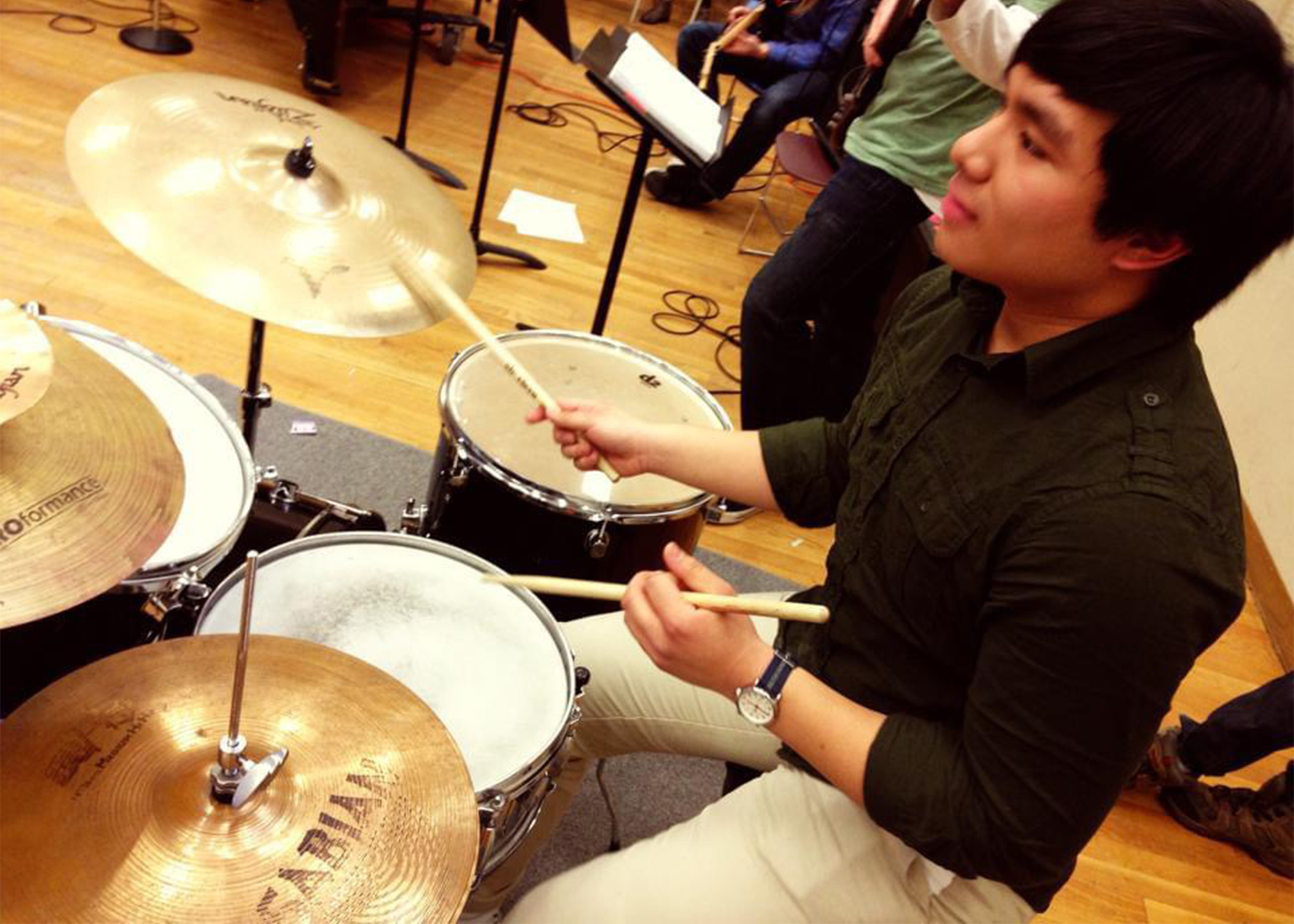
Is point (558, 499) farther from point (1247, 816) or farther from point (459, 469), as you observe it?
point (1247, 816)

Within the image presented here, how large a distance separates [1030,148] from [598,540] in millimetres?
808

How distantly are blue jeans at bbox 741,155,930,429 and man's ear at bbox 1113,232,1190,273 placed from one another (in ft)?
4.69

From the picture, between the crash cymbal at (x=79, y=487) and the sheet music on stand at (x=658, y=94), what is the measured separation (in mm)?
1124

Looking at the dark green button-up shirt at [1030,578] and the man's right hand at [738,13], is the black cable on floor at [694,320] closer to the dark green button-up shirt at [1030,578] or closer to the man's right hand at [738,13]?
the man's right hand at [738,13]

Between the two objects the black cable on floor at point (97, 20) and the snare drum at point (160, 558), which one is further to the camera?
the black cable on floor at point (97, 20)

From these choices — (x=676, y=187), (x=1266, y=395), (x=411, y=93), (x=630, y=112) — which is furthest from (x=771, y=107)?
(x=630, y=112)

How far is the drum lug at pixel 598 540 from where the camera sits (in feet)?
5.14

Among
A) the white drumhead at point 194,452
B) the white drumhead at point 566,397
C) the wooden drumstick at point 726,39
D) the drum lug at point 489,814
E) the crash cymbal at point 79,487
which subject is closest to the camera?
the crash cymbal at point 79,487

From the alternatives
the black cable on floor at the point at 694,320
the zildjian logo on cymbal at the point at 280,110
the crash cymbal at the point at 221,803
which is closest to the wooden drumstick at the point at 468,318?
the zildjian logo on cymbal at the point at 280,110

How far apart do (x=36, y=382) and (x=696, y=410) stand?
3.65 ft

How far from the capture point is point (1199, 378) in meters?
1.08

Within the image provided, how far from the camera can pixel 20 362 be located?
1.00 metres

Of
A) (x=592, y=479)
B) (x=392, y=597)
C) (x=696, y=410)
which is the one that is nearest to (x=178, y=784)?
(x=392, y=597)

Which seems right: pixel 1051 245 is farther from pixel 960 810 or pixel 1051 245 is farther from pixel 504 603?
pixel 504 603
